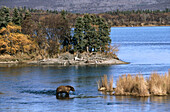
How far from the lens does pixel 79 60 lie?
7038cm

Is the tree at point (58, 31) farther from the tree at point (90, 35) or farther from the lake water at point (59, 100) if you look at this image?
the lake water at point (59, 100)

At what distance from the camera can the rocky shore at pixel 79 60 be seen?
228 feet

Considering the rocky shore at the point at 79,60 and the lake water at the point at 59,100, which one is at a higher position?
the rocky shore at the point at 79,60

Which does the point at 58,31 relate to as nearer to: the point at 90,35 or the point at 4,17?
the point at 90,35

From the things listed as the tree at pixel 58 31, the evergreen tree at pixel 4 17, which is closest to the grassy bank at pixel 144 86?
the tree at pixel 58 31

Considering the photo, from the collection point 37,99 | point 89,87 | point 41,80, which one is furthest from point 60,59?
point 37,99

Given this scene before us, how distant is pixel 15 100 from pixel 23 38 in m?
42.0

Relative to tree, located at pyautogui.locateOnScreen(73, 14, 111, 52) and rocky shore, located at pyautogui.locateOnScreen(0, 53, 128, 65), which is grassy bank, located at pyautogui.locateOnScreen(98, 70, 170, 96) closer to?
rocky shore, located at pyautogui.locateOnScreen(0, 53, 128, 65)

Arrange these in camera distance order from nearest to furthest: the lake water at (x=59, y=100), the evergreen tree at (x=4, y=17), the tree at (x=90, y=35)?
1. the lake water at (x=59, y=100)
2. the tree at (x=90, y=35)
3. the evergreen tree at (x=4, y=17)

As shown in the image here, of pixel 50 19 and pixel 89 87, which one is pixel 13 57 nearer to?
pixel 50 19

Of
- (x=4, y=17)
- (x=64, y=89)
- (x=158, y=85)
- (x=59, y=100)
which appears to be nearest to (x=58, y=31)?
(x=4, y=17)

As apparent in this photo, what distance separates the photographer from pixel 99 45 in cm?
7638

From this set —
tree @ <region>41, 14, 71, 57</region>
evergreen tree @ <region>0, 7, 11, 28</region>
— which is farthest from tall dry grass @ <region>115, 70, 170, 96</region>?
evergreen tree @ <region>0, 7, 11, 28</region>

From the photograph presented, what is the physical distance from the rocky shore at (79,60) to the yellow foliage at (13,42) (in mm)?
3943
